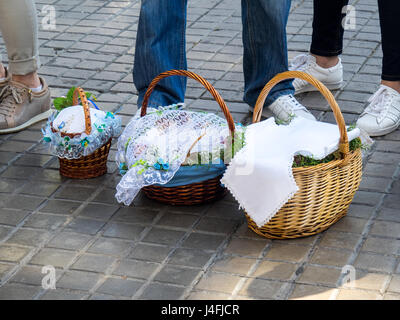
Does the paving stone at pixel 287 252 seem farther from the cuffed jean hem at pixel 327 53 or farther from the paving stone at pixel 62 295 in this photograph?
the cuffed jean hem at pixel 327 53

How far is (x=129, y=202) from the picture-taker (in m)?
3.02

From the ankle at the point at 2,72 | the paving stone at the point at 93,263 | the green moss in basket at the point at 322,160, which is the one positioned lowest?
the paving stone at the point at 93,263

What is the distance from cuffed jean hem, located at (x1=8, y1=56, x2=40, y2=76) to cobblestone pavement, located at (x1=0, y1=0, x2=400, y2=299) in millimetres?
296

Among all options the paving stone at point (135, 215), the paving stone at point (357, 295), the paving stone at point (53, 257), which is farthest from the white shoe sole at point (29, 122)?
the paving stone at point (357, 295)

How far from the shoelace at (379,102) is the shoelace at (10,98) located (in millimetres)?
1753

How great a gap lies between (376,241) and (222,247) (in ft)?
1.92

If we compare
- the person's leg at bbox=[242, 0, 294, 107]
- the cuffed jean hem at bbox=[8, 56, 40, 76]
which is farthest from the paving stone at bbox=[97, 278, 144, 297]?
the cuffed jean hem at bbox=[8, 56, 40, 76]

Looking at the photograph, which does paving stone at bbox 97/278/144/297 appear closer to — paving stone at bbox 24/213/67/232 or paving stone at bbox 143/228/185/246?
paving stone at bbox 143/228/185/246

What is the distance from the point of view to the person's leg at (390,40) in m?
3.66

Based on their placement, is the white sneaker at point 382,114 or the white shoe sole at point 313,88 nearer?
the white sneaker at point 382,114

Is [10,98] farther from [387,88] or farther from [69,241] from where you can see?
[387,88]

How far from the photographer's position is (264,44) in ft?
12.3

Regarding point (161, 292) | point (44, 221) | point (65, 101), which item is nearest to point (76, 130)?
point (65, 101)
